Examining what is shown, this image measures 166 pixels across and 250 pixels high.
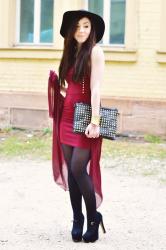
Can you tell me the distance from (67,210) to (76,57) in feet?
6.35

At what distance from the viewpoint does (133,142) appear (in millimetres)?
10844

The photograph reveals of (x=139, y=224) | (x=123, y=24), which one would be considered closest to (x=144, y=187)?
(x=139, y=224)

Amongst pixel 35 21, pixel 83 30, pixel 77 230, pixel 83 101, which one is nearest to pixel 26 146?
pixel 35 21

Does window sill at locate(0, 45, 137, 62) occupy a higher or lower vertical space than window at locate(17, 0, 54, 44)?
lower

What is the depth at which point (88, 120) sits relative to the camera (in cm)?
487

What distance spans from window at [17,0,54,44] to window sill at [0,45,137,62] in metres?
0.39

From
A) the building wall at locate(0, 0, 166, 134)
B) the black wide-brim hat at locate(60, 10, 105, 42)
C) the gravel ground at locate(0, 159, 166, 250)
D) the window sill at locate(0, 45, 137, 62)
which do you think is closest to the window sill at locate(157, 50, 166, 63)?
the building wall at locate(0, 0, 166, 134)

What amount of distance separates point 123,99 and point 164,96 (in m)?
0.74

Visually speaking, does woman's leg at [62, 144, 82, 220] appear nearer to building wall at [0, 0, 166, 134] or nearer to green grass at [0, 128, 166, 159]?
green grass at [0, 128, 166, 159]

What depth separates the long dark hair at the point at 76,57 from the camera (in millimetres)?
4820

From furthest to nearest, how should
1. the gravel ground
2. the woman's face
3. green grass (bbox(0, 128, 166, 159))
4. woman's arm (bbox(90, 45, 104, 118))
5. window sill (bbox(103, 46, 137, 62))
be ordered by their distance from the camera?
window sill (bbox(103, 46, 137, 62)), green grass (bbox(0, 128, 166, 159)), the gravel ground, the woman's face, woman's arm (bbox(90, 45, 104, 118))

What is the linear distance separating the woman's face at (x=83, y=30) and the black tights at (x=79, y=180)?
2.82 feet

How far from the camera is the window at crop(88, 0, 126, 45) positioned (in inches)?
456

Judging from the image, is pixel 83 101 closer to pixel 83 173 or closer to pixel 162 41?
pixel 83 173
